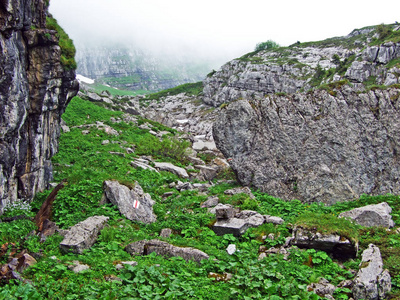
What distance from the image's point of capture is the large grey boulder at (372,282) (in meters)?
7.79

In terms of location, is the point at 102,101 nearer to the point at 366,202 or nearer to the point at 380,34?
the point at 366,202

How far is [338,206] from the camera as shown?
49.5 ft

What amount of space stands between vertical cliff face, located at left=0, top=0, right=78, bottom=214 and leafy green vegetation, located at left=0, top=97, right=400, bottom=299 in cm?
143

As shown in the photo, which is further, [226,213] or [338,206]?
[338,206]

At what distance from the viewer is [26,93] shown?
13.5m

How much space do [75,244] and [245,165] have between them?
39.3ft

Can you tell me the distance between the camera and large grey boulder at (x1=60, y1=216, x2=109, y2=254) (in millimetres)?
9719

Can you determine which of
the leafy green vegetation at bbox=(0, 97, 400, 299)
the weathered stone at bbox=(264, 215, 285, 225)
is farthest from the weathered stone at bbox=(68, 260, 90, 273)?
the weathered stone at bbox=(264, 215, 285, 225)

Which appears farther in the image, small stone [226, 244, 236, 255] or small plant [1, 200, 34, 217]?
small plant [1, 200, 34, 217]

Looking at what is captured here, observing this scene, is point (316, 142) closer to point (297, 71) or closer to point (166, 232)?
A: point (166, 232)

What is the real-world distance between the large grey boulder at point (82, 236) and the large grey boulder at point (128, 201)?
81.0 inches

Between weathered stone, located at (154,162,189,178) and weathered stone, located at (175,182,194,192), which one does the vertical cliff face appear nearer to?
weathered stone, located at (175,182,194,192)

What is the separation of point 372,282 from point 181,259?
558cm

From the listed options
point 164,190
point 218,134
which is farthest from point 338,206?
point 164,190
